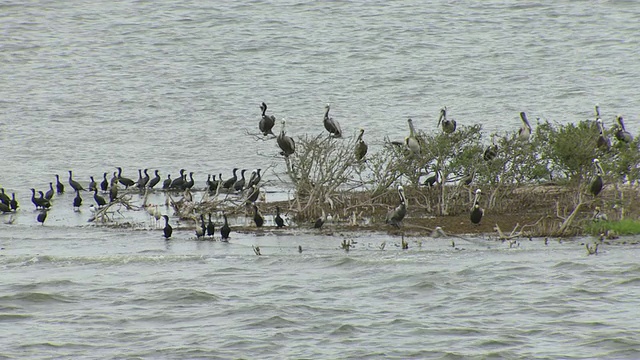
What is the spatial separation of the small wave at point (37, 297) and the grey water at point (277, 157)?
54 mm

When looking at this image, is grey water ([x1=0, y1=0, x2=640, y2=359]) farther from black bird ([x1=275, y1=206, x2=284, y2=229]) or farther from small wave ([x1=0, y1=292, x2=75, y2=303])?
black bird ([x1=275, y1=206, x2=284, y2=229])

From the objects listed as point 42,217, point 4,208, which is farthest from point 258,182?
point 4,208

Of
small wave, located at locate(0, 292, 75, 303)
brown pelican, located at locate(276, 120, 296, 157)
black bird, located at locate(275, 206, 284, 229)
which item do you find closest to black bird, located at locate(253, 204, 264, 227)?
black bird, located at locate(275, 206, 284, 229)

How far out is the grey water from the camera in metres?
15.1

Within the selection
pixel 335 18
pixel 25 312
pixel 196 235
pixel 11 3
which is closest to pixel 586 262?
pixel 196 235

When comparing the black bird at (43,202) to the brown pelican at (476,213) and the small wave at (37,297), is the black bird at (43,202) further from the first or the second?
the brown pelican at (476,213)

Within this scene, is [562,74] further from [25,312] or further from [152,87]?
[25,312]

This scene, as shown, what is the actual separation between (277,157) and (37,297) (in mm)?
7938

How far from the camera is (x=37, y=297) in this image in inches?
665

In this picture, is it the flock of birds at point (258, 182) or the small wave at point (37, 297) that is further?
the flock of birds at point (258, 182)

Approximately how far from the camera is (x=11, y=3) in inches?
2286

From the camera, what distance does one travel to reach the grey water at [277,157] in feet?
49.6

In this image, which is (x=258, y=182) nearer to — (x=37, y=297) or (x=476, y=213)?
(x=476, y=213)

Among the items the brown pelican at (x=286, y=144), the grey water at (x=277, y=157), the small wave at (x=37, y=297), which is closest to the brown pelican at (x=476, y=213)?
the grey water at (x=277, y=157)
